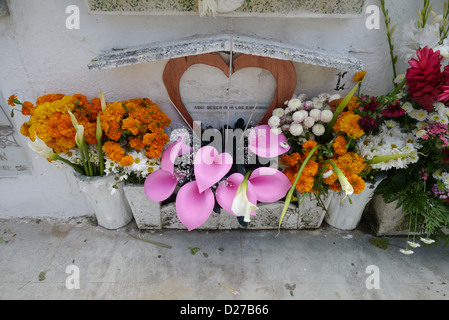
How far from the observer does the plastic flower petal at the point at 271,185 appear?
1933 mm

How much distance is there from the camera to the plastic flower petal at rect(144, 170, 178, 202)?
77.5 inches

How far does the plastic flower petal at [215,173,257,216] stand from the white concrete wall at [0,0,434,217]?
65 cm

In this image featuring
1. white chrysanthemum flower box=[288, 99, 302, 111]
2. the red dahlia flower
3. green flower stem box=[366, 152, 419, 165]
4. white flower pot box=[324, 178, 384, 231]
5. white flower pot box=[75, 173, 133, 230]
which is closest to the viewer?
the red dahlia flower

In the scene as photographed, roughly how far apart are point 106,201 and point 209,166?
862mm

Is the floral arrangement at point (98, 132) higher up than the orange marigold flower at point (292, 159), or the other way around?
the floral arrangement at point (98, 132)

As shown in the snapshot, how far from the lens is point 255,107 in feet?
7.02

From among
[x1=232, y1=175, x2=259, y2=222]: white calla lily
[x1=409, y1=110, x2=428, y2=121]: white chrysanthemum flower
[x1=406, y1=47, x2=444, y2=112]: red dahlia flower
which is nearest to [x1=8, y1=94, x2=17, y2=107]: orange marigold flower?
[x1=232, y1=175, x2=259, y2=222]: white calla lily

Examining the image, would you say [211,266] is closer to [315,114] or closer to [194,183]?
[194,183]

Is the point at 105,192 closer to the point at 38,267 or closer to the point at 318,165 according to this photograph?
the point at 38,267

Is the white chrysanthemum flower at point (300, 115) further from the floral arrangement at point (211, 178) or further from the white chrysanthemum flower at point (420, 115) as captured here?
the white chrysanthemum flower at point (420, 115)

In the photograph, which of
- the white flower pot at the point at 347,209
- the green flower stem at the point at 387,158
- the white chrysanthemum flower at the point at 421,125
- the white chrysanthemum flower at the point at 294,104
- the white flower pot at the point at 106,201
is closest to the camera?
the green flower stem at the point at 387,158

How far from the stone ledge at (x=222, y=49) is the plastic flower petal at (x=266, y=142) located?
50 centimetres

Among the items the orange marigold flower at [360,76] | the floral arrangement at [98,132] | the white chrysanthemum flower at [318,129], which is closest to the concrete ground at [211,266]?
the floral arrangement at [98,132]

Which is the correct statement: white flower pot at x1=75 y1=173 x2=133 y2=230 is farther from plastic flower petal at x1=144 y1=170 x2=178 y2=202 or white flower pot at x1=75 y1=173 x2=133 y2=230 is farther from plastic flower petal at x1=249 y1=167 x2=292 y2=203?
plastic flower petal at x1=249 y1=167 x2=292 y2=203
